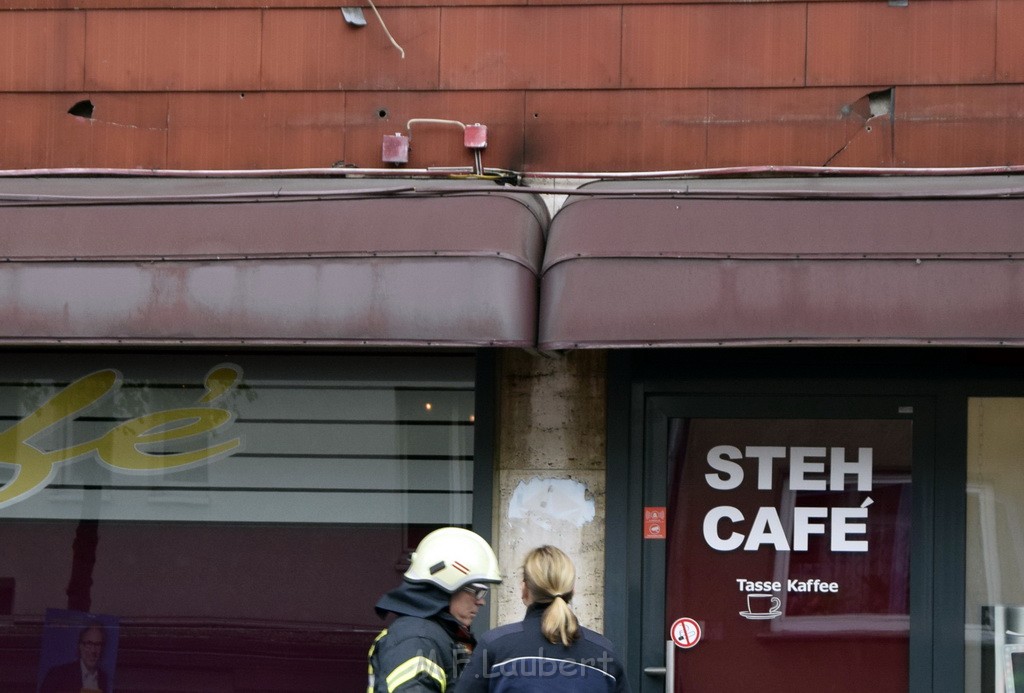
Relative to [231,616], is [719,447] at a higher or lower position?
higher

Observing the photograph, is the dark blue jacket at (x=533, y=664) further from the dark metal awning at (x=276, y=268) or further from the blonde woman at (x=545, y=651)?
the dark metal awning at (x=276, y=268)

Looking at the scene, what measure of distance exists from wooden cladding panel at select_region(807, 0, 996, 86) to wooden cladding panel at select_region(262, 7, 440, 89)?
6.51 feet

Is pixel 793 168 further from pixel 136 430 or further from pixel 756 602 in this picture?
pixel 136 430

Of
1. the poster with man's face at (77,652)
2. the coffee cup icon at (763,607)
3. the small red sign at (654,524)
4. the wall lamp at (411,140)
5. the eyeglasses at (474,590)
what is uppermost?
the wall lamp at (411,140)

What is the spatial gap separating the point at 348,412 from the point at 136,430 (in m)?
1.15

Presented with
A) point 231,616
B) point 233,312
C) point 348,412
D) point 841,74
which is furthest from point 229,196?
point 841,74

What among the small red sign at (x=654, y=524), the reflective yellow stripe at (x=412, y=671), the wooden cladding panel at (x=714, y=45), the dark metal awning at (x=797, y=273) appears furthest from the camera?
the wooden cladding panel at (x=714, y=45)

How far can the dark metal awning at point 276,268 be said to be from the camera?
5.20 m

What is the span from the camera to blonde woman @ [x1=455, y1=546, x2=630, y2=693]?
161 inches

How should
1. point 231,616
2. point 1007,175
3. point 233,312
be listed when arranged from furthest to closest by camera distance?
point 231,616 → point 1007,175 → point 233,312

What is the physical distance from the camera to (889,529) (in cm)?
596

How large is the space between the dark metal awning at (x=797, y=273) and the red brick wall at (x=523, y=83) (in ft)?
2.97

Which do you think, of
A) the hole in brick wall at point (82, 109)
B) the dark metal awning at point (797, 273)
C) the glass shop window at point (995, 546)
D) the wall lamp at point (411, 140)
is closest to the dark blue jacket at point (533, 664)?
the dark metal awning at point (797, 273)

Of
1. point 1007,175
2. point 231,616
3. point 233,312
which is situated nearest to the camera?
point 233,312
